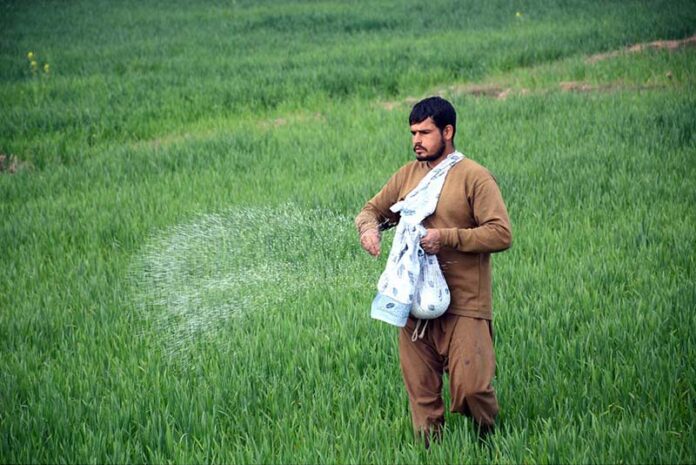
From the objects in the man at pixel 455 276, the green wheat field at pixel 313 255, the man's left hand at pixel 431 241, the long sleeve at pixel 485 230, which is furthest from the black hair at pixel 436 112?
the green wheat field at pixel 313 255

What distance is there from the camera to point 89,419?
3.79 m

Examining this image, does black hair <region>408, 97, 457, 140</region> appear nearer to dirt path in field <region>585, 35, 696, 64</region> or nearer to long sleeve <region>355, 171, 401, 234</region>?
long sleeve <region>355, 171, 401, 234</region>

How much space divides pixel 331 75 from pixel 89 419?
10.9 meters

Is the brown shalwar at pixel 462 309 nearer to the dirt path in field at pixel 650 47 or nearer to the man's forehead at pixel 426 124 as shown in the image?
the man's forehead at pixel 426 124

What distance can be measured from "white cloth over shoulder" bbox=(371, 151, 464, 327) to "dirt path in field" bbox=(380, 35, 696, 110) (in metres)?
8.87

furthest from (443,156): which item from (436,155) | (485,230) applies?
(485,230)

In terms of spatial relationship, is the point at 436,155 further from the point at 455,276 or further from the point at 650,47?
the point at 650,47

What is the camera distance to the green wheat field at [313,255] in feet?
11.9

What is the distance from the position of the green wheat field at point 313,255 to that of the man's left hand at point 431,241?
80 centimetres

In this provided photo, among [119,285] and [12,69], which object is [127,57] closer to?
[12,69]

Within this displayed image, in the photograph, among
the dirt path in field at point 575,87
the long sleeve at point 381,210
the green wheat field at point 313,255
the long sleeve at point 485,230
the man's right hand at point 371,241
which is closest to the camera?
the long sleeve at point 485,230

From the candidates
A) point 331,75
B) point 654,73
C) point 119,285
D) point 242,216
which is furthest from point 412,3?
point 119,285

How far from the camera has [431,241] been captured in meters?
3.08

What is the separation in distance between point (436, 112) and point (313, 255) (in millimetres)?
3049
